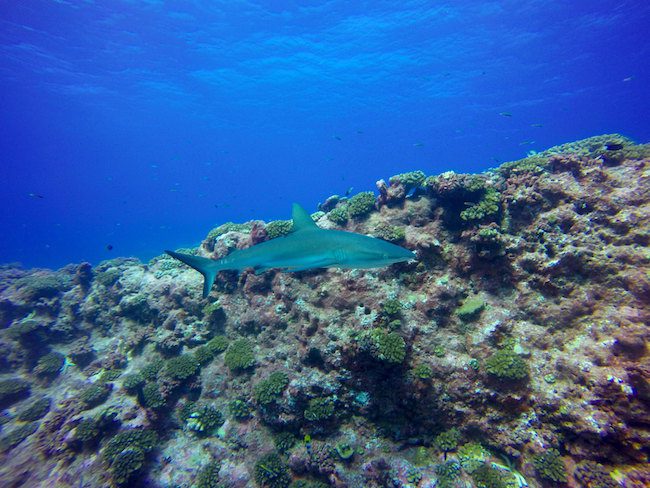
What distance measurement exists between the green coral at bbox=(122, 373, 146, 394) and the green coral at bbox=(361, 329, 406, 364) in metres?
8.01

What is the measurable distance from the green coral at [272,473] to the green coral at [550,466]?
5403 mm

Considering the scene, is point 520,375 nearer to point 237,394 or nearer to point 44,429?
point 237,394

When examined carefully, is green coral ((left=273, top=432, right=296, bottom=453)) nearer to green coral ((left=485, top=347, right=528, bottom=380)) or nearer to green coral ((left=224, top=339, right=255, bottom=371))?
green coral ((left=224, top=339, right=255, bottom=371))

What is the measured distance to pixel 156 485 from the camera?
308 inches

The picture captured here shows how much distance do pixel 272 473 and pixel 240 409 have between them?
1.87 meters

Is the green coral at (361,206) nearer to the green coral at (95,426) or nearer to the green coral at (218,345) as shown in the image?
the green coral at (218,345)

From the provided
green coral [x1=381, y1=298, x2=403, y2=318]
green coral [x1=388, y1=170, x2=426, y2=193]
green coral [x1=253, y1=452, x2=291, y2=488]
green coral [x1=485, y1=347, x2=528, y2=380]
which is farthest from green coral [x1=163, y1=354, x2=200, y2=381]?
green coral [x1=388, y1=170, x2=426, y2=193]

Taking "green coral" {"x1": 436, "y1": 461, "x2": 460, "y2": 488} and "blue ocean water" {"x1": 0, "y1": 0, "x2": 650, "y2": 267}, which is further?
"blue ocean water" {"x1": 0, "y1": 0, "x2": 650, "y2": 267}

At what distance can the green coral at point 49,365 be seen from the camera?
1245 cm

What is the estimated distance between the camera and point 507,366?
6.13 metres

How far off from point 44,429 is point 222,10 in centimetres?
5158

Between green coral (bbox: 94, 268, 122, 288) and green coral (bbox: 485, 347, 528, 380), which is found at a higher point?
green coral (bbox: 94, 268, 122, 288)

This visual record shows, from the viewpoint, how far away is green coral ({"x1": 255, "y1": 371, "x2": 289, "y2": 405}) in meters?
7.41

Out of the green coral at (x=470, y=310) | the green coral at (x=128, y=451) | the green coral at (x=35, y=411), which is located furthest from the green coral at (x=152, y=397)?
the green coral at (x=470, y=310)
